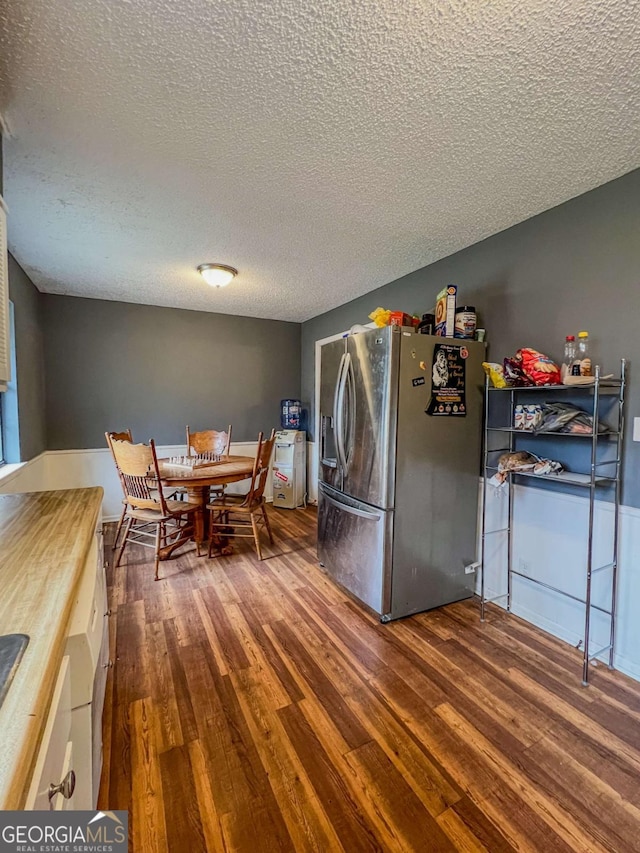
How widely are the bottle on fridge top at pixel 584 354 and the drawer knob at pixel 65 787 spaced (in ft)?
7.63

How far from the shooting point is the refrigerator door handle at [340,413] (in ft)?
8.36

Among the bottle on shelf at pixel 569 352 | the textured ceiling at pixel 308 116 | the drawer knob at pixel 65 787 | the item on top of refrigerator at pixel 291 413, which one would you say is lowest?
the drawer knob at pixel 65 787

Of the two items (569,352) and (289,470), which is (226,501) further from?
(569,352)

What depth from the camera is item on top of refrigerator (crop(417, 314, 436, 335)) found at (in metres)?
2.57

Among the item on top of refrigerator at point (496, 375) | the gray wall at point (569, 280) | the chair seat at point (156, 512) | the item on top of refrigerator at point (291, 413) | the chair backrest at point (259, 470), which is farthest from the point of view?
the item on top of refrigerator at point (291, 413)

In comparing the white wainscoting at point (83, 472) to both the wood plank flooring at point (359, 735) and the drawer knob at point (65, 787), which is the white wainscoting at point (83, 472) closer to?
the wood plank flooring at point (359, 735)

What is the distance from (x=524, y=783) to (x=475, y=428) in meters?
1.73

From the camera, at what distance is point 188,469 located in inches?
126

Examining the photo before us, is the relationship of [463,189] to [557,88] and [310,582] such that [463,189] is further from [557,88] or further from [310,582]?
[310,582]

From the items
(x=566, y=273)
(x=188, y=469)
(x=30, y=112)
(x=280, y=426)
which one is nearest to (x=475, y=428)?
(x=566, y=273)

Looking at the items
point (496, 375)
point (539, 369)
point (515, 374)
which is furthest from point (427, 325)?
point (539, 369)

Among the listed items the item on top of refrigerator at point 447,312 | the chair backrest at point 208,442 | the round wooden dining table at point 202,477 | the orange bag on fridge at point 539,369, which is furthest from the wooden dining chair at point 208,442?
the orange bag on fridge at point 539,369

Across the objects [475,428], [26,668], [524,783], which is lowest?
[524,783]

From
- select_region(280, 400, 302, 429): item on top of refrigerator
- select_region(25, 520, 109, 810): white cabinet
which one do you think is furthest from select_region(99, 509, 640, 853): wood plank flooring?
select_region(280, 400, 302, 429): item on top of refrigerator
